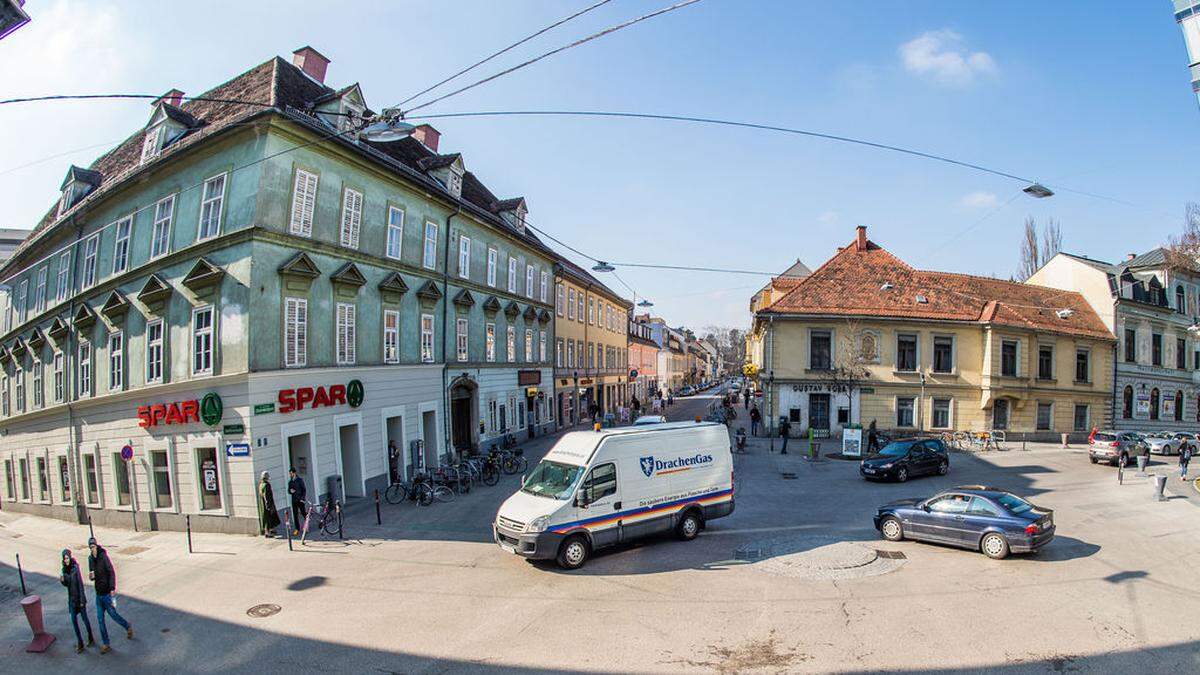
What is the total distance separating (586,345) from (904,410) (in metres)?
21.7

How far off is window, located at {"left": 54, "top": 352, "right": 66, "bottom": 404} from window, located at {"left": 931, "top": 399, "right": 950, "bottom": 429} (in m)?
42.2

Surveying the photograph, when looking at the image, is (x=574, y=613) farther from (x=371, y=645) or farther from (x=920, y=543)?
(x=920, y=543)

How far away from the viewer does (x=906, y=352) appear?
34.2 m

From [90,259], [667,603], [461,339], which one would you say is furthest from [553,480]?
[90,259]

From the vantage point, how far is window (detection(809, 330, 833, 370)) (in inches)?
1353

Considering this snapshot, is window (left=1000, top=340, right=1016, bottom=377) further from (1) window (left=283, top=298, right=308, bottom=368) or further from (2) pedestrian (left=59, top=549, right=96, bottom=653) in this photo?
(2) pedestrian (left=59, top=549, right=96, bottom=653)

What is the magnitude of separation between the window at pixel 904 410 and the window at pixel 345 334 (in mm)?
29553

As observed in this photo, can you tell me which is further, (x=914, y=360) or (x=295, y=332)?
(x=914, y=360)

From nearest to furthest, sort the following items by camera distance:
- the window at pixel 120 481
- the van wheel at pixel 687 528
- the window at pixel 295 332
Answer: the van wheel at pixel 687 528 < the window at pixel 295 332 < the window at pixel 120 481

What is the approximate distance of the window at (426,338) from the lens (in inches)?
909

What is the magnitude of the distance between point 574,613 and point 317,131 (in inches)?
598

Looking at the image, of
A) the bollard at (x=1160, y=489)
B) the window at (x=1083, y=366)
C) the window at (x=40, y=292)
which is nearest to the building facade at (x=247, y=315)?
the window at (x=40, y=292)

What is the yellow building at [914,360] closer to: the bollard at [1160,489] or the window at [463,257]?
the bollard at [1160,489]

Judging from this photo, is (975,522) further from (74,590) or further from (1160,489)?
(74,590)
